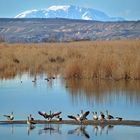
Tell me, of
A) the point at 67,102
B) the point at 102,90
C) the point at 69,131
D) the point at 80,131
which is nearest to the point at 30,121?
the point at 69,131

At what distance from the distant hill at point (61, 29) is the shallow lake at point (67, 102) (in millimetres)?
133565

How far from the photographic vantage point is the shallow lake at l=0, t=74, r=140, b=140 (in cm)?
1598

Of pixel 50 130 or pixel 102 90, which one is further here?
pixel 102 90

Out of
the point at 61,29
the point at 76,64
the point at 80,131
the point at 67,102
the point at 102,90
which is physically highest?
the point at 61,29

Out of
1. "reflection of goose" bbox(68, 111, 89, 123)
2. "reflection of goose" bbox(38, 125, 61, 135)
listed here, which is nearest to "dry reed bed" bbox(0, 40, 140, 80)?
"reflection of goose" bbox(68, 111, 89, 123)

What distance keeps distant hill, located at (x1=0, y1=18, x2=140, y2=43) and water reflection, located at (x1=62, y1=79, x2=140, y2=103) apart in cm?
13317

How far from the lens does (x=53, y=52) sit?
42156 millimetres

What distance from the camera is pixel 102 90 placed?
25391 mm

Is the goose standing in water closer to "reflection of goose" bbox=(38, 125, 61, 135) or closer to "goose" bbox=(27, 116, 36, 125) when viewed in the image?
"goose" bbox=(27, 116, 36, 125)

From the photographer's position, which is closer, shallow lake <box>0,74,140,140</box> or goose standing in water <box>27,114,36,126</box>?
shallow lake <box>0,74,140,140</box>

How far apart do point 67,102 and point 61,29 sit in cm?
15677

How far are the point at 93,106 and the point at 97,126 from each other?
411 cm

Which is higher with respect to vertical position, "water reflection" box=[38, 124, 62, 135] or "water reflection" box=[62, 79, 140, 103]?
"water reflection" box=[62, 79, 140, 103]

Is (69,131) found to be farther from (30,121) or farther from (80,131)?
(30,121)
